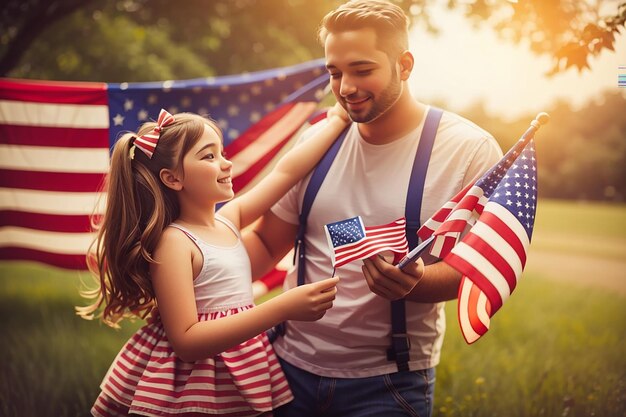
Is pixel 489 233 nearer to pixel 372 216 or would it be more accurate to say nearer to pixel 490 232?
pixel 490 232

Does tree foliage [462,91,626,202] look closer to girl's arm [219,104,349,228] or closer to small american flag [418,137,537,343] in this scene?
girl's arm [219,104,349,228]

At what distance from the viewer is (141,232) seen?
2396mm

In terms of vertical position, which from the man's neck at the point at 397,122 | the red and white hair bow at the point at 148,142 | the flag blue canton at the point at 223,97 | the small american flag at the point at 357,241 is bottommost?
the small american flag at the point at 357,241

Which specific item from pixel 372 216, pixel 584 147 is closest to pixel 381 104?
pixel 372 216

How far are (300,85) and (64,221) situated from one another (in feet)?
6.52

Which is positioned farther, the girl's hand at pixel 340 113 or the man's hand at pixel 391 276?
the girl's hand at pixel 340 113

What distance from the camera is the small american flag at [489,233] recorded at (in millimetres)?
2010

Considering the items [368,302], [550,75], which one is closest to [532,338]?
[550,75]

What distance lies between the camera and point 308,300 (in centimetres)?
212

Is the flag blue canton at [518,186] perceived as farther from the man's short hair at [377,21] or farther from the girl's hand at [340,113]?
the girl's hand at [340,113]

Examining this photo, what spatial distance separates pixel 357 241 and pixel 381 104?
2.35 ft

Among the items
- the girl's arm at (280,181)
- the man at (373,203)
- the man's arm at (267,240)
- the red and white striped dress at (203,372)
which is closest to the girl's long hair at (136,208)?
the red and white striped dress at (203,372)

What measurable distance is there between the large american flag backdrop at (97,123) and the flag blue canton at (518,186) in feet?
6.17

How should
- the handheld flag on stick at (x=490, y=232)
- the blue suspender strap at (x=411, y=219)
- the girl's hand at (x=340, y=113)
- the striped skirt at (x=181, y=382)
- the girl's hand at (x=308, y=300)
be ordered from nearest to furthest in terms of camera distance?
the handheld flag on stick at (x=490, y=232)
the girl's hand at (x=308, y=300)
the striped skirt at (x=181, y=382)
the blue suspender strap at (x=411, y=219)
the girl's hand at (x=340, y=113)
